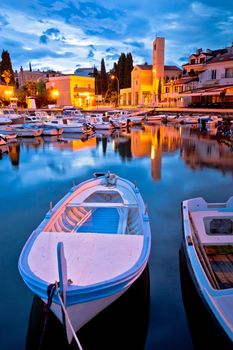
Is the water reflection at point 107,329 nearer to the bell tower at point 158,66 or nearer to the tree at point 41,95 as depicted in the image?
the bell tower at point 158,66

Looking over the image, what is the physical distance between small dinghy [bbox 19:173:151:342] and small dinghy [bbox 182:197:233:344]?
0.83 meters

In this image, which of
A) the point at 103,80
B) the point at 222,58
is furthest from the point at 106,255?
the point at 103,80

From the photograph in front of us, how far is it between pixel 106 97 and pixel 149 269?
204ft

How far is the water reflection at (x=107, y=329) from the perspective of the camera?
13.9 feet

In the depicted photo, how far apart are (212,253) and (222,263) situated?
1.09ft

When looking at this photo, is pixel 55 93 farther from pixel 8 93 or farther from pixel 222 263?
pixel 222 263

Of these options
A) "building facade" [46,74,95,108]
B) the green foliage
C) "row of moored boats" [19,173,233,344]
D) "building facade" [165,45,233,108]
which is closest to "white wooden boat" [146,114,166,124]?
"building facade" [165,45,233,108]

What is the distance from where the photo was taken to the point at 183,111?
43.0 m

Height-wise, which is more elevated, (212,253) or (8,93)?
(8,93)

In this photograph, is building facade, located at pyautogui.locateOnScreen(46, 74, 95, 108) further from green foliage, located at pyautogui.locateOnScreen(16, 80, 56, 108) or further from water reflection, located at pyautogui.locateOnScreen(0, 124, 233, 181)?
water reflection, located at pyautogui.locateOnScreen(0, 124, 233, 181)

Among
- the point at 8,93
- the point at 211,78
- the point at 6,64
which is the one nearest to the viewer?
the point at 211,78

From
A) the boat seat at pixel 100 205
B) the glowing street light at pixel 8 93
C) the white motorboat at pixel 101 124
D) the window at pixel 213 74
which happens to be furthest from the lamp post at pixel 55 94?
the boat seat at pixel 100 205

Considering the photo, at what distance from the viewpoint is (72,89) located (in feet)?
190

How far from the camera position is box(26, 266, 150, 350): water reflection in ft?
13.9
